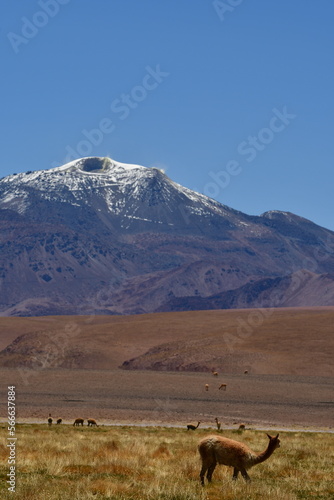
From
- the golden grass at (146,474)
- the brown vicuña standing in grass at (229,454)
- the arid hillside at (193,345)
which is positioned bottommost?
the golden grass at (146,474)

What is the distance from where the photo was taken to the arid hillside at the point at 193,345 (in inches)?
3888

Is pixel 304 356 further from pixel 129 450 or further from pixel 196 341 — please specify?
pixel 129 450

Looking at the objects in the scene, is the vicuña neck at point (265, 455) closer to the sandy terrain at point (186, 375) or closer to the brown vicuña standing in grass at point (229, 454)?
the brown vicuña standing in grass at point (229, 454)

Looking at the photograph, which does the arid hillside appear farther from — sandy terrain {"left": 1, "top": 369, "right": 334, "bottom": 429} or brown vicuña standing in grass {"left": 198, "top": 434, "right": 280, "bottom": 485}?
brown vicuña standing in grass {"left": 198, "top": 434, "right": 280, "bottom": 485}

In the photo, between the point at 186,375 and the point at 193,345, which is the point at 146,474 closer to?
the point at 186,375

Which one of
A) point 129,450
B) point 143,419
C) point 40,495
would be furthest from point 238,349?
point 40,495

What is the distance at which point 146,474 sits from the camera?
51.6 ft

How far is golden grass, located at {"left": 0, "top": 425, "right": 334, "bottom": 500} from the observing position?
42.1 feet

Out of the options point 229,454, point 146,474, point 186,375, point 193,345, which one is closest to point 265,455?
point 229,454

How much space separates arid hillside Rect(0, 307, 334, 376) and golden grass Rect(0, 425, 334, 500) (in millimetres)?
72557

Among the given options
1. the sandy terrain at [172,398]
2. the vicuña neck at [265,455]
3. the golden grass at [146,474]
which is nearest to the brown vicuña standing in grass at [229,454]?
the vicuña neck at [265,455]

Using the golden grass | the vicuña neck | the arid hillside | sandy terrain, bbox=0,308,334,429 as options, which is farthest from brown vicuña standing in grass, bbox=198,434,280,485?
the arid hillside

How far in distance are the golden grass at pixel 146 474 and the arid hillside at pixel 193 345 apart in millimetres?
72557

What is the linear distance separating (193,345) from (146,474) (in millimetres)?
99769
